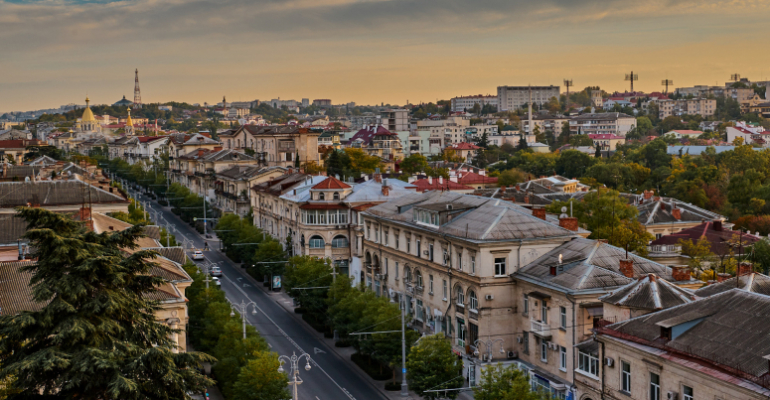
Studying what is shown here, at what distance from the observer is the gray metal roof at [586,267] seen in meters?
45.2

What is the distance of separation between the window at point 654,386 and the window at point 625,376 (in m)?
1.67

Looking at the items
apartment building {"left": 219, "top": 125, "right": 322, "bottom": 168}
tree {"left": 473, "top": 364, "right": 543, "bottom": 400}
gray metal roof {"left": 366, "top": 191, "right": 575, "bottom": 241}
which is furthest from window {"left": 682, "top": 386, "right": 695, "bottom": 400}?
apartment building {"left": 219, "top": 125, "right": 322, "bottom": 168}

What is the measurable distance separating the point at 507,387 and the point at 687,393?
851cm

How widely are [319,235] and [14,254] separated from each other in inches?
1373

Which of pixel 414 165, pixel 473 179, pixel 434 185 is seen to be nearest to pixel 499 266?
pixel 434 185

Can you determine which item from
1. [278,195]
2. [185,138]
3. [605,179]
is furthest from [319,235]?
[185,138]

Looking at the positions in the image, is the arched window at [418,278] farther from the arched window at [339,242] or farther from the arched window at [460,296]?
the arched window at [339,242]

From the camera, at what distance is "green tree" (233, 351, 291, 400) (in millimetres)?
42781

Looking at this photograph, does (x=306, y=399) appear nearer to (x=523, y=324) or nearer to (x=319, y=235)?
(x=523, y=324)

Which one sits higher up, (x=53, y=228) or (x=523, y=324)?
(x=53, y=228)

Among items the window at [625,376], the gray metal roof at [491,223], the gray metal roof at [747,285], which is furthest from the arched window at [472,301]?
the window at [625,376]

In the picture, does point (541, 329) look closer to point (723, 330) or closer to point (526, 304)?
point (526, 304)

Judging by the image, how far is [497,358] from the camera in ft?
167

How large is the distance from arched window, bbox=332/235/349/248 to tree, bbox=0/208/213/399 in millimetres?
55526
